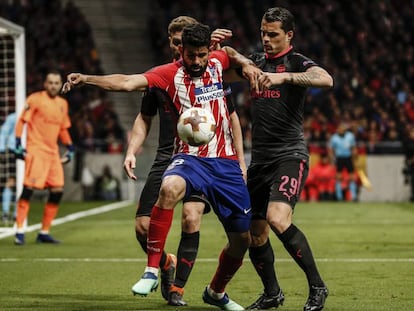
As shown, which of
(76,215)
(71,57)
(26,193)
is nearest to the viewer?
(26,193)

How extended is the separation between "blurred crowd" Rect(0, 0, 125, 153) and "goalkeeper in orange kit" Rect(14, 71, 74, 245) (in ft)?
36.7

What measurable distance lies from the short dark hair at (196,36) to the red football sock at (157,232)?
1.19 m

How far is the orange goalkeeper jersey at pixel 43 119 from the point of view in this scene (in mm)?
14664

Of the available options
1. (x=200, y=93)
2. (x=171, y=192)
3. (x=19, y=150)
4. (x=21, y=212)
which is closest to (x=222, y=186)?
(x=171, y=192)

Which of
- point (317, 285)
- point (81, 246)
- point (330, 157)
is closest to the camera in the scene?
point (317, 285)

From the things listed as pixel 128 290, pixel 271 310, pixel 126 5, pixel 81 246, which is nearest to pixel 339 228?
pixel 81 246

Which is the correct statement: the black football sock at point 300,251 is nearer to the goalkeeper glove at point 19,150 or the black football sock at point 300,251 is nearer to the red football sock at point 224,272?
the red football sock at point 224,272

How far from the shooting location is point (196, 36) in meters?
7.59

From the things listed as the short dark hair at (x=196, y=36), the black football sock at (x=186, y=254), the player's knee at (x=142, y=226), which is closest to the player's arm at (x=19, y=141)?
the player's knee at (x=142, y=226)

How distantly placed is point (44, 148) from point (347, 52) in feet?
53.7

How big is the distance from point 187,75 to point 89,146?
18677 millimetres

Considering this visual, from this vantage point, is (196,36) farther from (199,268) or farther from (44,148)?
(44,148)

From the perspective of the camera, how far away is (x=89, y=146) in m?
26.4

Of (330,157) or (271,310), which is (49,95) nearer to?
(271,310)
